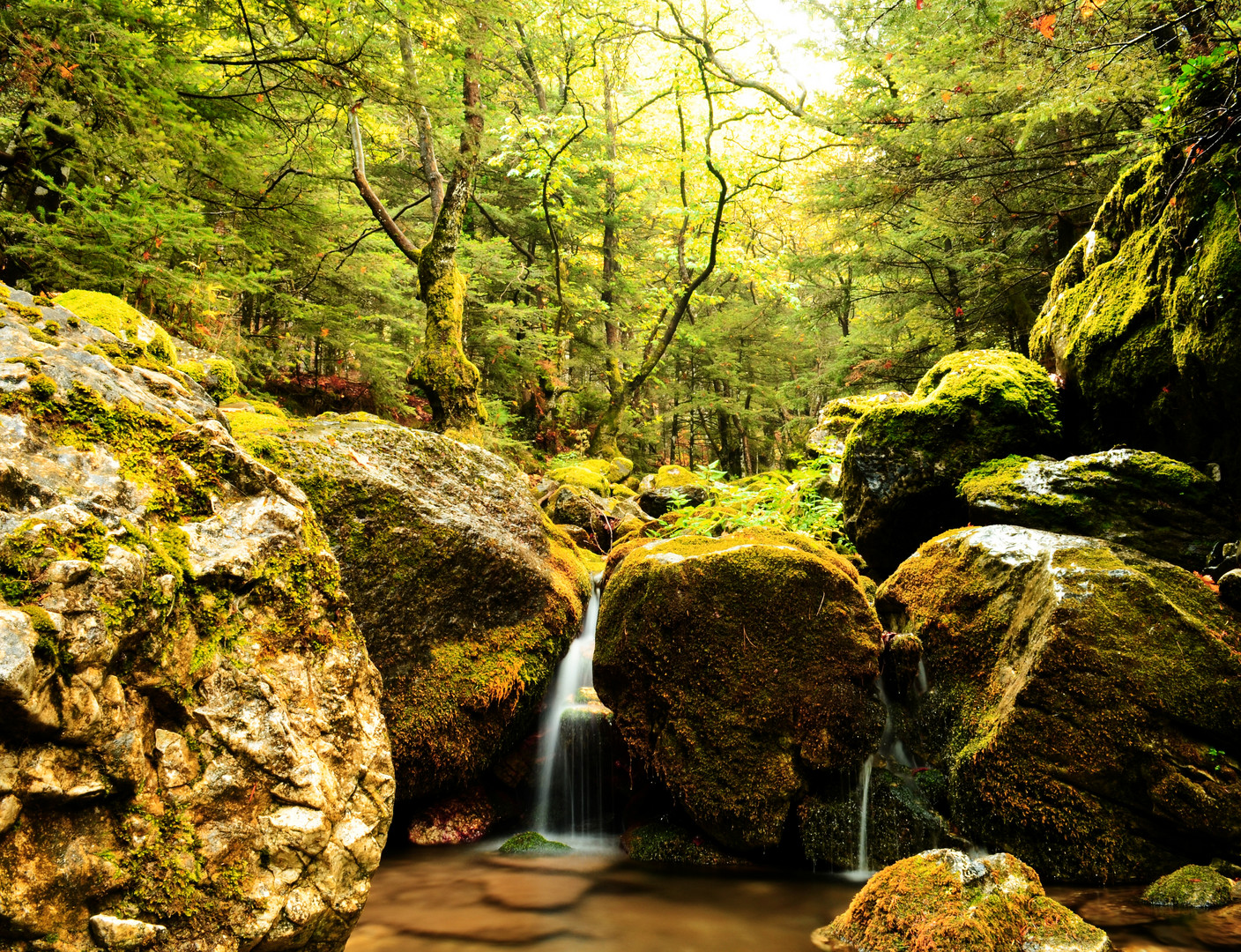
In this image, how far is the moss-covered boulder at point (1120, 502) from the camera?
4.56 metres

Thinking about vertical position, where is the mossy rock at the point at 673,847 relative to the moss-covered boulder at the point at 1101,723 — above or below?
below

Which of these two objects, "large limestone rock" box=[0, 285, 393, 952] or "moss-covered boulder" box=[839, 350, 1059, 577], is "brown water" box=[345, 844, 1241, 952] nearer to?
"large limestone rock" box=[0, 285, 393, 952]

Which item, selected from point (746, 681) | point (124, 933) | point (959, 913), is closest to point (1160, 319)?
point (746, 681)

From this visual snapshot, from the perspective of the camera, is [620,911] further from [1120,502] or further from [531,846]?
[1120,502]

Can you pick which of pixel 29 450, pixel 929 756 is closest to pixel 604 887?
pixel 929 756

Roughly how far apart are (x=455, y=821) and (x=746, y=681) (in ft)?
8.30

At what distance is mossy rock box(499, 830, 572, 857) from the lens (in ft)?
15.4

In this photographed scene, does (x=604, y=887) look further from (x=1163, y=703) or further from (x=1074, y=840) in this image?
(x=1163, y=703)

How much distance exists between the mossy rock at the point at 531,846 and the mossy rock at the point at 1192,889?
3607mm

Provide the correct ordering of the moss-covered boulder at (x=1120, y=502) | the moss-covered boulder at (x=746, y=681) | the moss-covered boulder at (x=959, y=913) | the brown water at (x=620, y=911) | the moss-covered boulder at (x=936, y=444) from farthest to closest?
the moss-covered boulder at (x=936, y=444) < the moss-covered boulder at (x=1120, y=502) < the moss-covered boulder at (x=746, y=681) < the brown water at (x=620, y=911) < the moss-covered boulder at (x=959, y=913)

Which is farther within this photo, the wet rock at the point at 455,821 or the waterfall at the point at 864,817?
the wet rock at the point at 455,821

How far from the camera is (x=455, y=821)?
4.86 meters

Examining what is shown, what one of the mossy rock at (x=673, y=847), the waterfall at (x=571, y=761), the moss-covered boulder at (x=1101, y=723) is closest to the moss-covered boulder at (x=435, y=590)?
the waterfall at (x=571, y=761)

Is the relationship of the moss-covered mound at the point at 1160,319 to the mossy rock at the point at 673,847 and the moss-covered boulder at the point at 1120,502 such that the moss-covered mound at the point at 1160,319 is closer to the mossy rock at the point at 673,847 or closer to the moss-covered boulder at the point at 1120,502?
the moss-covered boulder at the point at 1120,502
